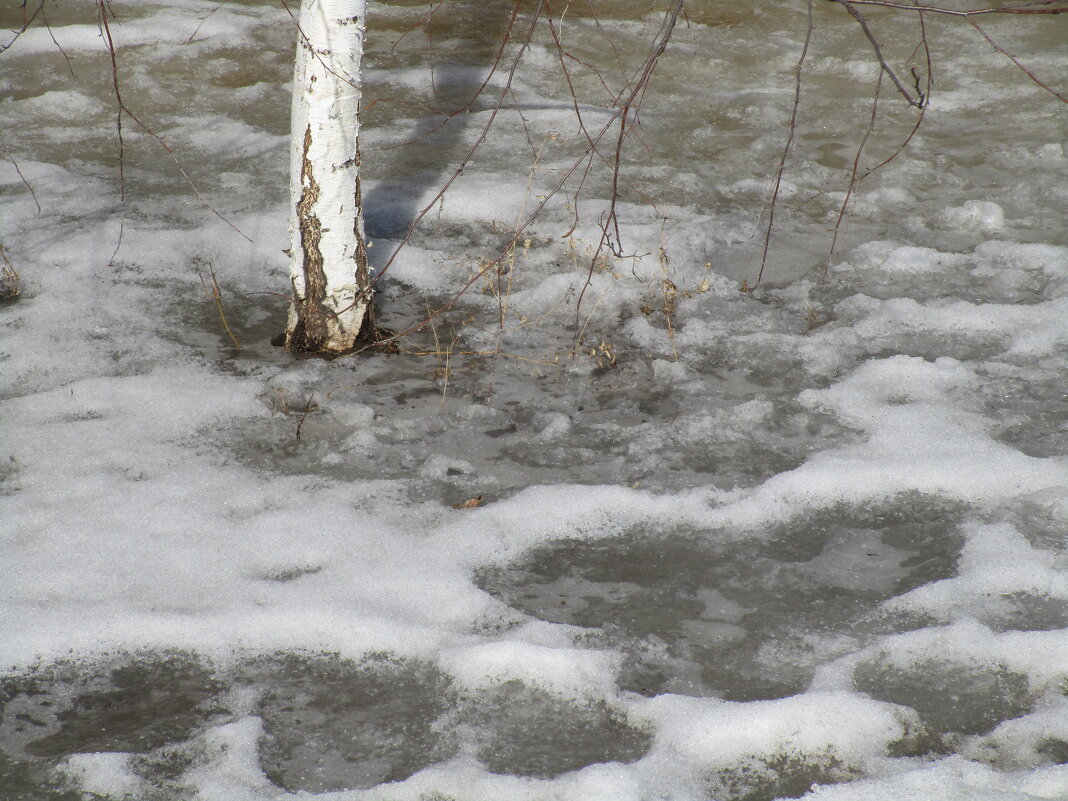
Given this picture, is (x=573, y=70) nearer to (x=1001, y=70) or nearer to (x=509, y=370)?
(x=1001, y=70)

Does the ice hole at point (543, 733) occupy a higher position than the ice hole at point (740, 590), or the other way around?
the ice hole at point (740, 590)

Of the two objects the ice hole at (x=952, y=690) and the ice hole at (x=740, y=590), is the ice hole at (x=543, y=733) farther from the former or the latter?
the ice hole at (x=952, y=690)

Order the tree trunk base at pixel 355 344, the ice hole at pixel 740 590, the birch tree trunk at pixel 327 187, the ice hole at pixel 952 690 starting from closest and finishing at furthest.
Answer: the ice hole at pixel 952 690
the ice hole at pixel 740 590
the birch tree trunk at pixel 327 187
the tree trunk base at pixel 355 344

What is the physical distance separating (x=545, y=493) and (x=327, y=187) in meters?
1.40

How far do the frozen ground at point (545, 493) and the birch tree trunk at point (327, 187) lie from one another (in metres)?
0.18

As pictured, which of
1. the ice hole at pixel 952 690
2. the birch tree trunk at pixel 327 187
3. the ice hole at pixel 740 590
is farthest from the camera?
the birch tree trunk at pixel 327 187

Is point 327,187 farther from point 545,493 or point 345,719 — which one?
point 345,719

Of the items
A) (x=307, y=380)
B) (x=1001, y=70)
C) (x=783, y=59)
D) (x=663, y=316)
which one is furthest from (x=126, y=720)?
(x=1001, y=70)

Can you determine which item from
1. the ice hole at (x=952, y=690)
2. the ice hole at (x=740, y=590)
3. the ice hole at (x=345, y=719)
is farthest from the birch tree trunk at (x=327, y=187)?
the ice hole at (x=952, y=690)

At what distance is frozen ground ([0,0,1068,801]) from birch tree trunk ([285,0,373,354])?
181 mm

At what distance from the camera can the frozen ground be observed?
228cm

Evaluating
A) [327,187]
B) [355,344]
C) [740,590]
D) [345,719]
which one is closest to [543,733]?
[345,719]

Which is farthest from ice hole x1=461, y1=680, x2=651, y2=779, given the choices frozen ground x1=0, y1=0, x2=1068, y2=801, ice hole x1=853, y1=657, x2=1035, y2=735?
ice hole x1=853, y1=657, x2=1035, y2=735

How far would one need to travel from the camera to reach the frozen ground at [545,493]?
7.48 ft
